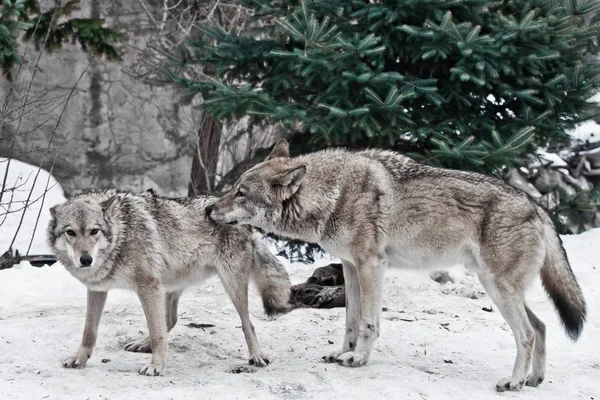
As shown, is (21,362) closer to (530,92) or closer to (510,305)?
(510,305)

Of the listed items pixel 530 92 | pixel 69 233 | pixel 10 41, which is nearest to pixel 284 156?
pixel 69 233

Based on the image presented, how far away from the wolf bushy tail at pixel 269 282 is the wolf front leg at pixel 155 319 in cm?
82

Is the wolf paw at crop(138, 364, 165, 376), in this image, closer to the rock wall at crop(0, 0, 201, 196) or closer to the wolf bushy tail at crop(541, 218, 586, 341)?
the wolf bushy tail at crop(541, 218, 586, 341)

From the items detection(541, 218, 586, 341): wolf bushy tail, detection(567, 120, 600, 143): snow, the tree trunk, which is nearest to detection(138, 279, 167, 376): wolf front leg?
detection(541, 218, 586, 341): wolf bushy tail

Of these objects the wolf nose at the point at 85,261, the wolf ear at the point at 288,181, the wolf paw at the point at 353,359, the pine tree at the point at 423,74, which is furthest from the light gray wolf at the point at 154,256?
the pine tree at the point at 423,74

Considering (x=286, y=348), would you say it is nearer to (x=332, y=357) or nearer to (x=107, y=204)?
(x=332, y=357)

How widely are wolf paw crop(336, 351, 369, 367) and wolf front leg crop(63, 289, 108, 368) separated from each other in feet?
5.90

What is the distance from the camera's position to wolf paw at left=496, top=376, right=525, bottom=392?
17.3 ft

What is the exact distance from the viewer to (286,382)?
16.5ft

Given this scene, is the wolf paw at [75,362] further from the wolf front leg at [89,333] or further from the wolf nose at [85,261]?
the wolf nose at [85,261]

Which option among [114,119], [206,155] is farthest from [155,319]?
[114,119]

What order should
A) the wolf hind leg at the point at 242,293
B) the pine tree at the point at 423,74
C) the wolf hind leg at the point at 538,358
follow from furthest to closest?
the pine tree at the point at 423,74
the wolf hind leg at the point at 242,293
the wolf hind leg at the point at 538,358

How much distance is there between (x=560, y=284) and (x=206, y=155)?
7.07 m

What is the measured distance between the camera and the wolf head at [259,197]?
5.70 m
